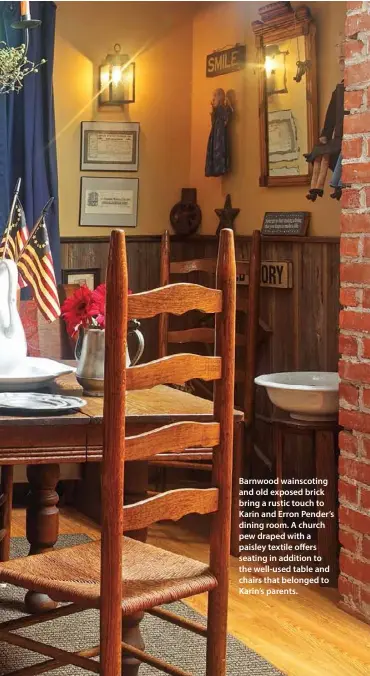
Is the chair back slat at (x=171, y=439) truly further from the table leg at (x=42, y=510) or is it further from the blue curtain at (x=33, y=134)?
the blue curtain at (x=33, y=134)

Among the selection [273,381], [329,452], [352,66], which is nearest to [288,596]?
[329,452]

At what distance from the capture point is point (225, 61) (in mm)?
5070

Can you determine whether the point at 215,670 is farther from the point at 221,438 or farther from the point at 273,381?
the point at 273,381

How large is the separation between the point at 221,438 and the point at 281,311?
2.46 m

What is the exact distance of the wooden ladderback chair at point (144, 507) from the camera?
2.03 meters

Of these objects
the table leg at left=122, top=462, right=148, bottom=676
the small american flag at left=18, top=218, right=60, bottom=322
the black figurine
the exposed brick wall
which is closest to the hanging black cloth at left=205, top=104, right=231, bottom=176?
the black figurine

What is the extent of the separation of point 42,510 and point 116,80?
2669 mm

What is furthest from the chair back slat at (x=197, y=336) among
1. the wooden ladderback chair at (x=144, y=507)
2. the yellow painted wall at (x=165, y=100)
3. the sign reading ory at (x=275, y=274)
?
the wooden ladderback chair at (x=144, y=507)

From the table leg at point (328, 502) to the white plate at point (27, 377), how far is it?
125cm

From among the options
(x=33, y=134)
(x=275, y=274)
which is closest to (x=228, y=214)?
(x=275, y=274)

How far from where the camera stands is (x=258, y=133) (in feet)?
16.0

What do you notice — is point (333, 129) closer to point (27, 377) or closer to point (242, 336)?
point (242, 336)

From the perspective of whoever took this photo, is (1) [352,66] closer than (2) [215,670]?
No

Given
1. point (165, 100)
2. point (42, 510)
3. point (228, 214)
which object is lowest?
point (42, 510)
